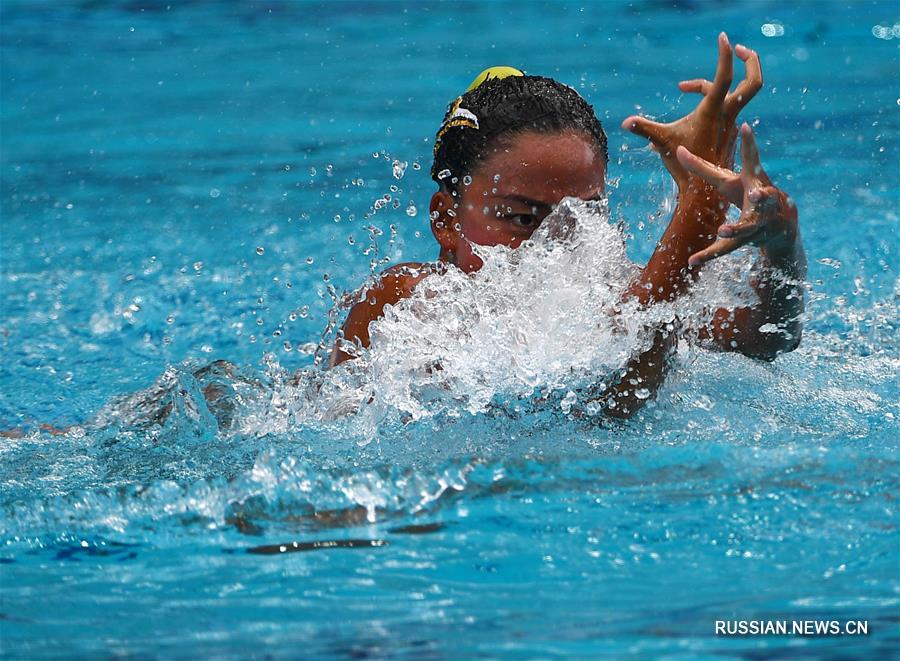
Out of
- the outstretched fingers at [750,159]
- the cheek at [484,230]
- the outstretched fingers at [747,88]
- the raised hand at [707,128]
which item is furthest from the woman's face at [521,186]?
the outstretched fingers at [750,159]

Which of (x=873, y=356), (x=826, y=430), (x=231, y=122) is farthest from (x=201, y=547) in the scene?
(x=231, y=122)

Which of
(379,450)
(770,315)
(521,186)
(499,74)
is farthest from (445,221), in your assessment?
(770,315)

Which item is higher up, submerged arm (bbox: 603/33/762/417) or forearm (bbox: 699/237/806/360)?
submerged arm (bbox: 603/33/762/417)

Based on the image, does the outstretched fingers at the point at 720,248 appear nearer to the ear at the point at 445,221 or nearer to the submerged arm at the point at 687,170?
the submerged arm at the point at 687,170

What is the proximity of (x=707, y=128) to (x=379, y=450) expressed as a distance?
0.83 meters

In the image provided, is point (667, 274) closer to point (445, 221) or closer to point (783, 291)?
point (783, 291)

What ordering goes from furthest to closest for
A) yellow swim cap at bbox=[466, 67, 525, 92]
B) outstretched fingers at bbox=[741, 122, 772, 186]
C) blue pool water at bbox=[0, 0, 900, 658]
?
1. yellow swim cap at bbox=[466, 67, 525, 92]
2. outstretched fingers at bbox=[741, 122, 772, 186]
3. blue pool water at bbox=[0, 0, 900, 658]

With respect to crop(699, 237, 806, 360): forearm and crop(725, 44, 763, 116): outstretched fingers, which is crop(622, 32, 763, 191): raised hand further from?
crop(699, 237, 806, 360): forearm

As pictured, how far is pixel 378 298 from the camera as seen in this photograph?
253 centimetres

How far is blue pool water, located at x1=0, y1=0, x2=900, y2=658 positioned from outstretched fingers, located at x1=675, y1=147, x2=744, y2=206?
322 millimetres

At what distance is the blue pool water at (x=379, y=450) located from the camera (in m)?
1.78

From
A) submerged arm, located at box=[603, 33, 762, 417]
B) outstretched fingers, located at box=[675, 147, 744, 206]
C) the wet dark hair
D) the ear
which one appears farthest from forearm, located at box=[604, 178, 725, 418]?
the ear

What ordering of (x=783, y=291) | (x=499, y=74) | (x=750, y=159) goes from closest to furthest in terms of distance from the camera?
1. (x=750, y=159)
2. (x=783, y=291)
3. (x=499, y=74)

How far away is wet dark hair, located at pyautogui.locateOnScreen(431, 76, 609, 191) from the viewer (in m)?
2.45
